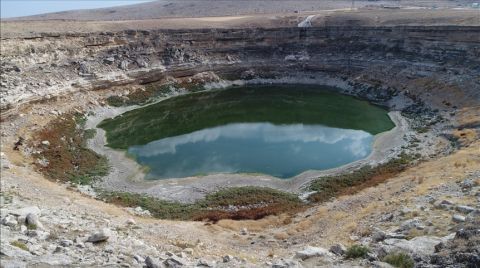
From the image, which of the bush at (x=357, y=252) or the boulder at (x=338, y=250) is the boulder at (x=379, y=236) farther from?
the bush at (x=357, y=252)

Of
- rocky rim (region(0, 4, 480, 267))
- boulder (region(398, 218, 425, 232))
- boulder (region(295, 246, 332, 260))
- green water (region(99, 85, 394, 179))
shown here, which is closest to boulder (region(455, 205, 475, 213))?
rocky rim (region(0, 4, 480, 267))

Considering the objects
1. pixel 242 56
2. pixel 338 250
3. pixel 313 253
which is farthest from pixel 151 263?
pixel 242 56

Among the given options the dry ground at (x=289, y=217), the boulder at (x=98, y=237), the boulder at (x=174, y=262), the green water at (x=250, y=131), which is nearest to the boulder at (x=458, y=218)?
the dry ground at (x=289, y=217)

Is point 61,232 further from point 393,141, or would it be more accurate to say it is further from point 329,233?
point 393,141

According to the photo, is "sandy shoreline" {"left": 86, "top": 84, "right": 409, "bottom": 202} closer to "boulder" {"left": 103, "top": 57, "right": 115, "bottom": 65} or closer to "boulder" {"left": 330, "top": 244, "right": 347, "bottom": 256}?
"boulder" {"left": 330, "top": 244, "right": 347, "bottom": 256}

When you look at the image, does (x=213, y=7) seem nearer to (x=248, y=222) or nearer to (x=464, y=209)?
(x=248, y=222)

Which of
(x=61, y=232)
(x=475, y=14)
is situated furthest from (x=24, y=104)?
(x=475, y=14)
